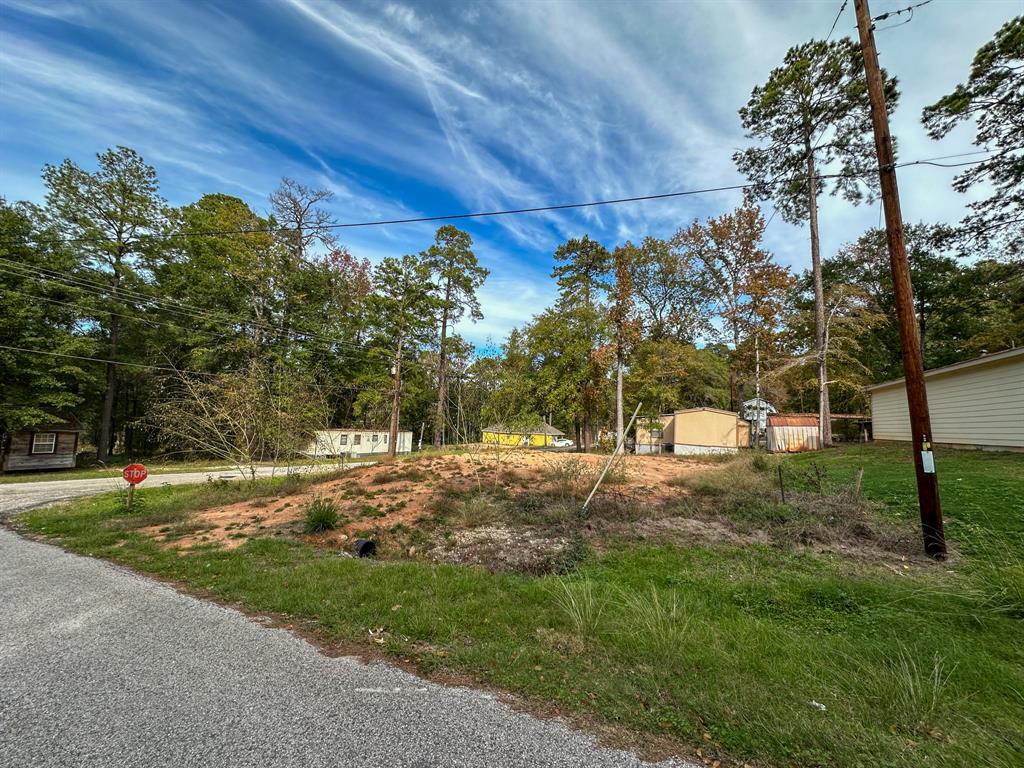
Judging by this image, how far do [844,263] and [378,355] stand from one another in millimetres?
32412

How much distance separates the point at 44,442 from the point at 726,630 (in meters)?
28.8

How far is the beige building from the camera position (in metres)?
10.6

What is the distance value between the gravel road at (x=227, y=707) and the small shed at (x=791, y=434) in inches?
853

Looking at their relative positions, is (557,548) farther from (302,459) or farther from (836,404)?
(836,404)

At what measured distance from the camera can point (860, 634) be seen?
3201 millimetres

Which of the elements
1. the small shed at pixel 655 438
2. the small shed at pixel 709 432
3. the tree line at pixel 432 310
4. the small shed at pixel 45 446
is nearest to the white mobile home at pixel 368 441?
the tree line at pixel 432 310

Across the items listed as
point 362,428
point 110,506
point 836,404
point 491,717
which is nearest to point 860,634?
point 491,717

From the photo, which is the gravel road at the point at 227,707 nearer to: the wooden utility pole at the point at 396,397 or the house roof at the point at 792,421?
the wooden utility pole at the point at 396,397

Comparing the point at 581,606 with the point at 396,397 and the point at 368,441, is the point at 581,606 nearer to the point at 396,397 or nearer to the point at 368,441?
the point at 396,397

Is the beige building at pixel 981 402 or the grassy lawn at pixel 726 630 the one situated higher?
the beige building at pixel 981 402

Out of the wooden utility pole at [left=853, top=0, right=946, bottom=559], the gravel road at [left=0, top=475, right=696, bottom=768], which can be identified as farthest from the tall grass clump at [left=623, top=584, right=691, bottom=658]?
the wooden utility pole at [left=853, top=0, right=946, bottom=559]

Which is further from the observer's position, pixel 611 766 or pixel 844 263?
pixel 844 263

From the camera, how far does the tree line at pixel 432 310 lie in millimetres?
17547

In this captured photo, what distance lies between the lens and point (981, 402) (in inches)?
457
